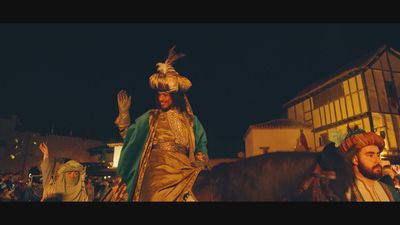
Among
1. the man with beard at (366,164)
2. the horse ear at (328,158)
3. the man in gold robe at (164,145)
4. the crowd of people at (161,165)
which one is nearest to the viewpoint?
the horse ear at (328,158)

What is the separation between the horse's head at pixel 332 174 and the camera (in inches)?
112

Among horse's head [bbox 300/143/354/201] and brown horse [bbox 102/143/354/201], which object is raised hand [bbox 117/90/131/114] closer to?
brown horse [bbox 102/143/354/201]

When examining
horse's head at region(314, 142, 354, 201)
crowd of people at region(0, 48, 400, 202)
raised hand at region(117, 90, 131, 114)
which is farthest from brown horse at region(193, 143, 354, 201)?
raised hand at region(117, 90, 131, 114)

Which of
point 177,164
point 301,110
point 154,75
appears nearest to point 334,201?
point 177,164

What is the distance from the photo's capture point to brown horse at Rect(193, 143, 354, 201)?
2.89 metres

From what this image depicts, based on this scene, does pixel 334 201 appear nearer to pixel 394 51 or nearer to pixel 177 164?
pixel 177 164

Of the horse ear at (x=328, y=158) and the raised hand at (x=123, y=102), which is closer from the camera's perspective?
the horse ear at (x=328, y=158)

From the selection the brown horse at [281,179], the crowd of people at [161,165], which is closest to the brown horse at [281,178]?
the brown horse at [281,179]

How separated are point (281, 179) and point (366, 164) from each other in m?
1.11

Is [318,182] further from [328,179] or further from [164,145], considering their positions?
[164,145]

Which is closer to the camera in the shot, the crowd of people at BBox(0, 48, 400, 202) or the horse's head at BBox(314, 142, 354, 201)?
the horse's head at BBox(314, 142, 354, 201)

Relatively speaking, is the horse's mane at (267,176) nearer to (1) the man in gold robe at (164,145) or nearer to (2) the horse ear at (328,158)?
(2) the horse ear at (328,158)

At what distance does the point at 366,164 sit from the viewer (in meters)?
3.34

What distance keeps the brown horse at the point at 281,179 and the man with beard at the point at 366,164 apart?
25 centimetres
